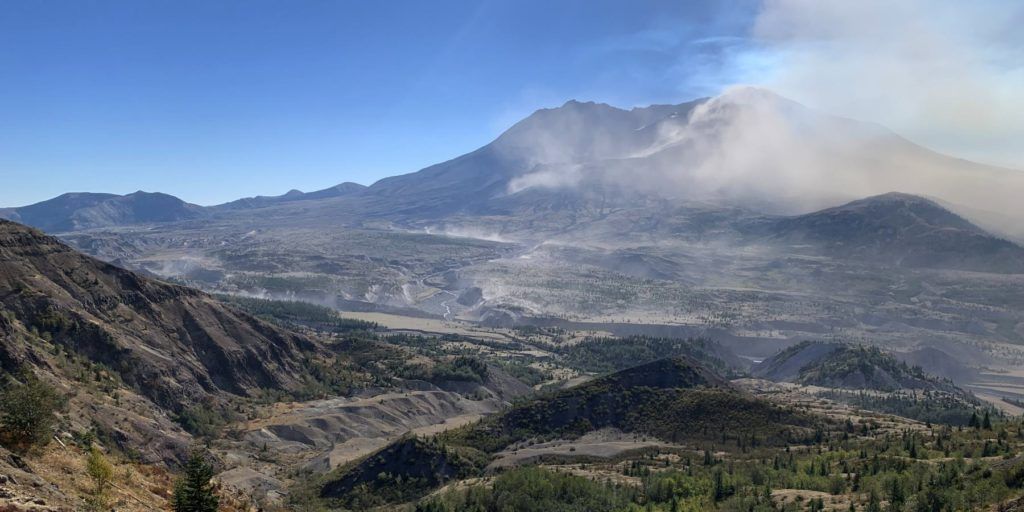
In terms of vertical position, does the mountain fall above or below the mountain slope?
below

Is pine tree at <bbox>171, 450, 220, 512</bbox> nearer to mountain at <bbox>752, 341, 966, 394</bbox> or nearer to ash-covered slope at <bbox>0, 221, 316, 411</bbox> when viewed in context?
ash-covered slope at <bbox>0, 221, 316, 411</bbox>

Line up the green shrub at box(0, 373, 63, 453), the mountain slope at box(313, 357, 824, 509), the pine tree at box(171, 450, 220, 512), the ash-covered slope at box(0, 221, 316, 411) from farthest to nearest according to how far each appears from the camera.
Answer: the ash-covered slope at box(0, 221, 316, 411)
the mountain slope at box(313, 357, 824, 509)
the green shrub at box(0, 373, 63, 453)
the pine tree at box(171, 450, 220, 512)

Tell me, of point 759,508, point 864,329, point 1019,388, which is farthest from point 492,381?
point 864,329

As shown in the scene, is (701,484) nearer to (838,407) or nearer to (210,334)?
(838,407)

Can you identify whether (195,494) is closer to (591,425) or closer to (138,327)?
(591,425)

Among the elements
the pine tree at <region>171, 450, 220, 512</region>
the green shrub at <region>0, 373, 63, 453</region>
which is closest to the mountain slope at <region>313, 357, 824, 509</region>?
the green shrub at <region>0, 373, 63, 453</region>

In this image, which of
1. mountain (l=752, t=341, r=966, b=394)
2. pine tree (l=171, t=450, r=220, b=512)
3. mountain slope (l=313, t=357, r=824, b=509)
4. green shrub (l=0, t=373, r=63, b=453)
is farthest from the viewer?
mountain (l=752, t=341, r=966, b=394)

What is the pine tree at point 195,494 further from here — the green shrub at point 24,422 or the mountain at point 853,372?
the mountain at point 853,372
